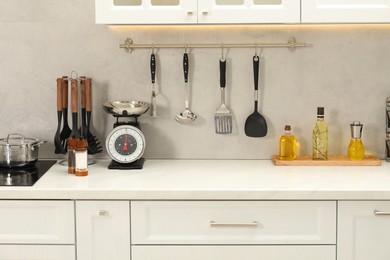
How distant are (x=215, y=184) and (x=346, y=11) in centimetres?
92

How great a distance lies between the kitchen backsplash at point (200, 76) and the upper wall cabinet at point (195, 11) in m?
0.31

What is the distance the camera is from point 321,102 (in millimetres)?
3789

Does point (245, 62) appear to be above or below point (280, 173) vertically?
above

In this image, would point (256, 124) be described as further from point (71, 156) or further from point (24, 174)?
point (24, 174)

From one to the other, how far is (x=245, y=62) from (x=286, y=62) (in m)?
0.19

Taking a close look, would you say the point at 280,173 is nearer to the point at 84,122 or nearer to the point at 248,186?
the point at 248,186

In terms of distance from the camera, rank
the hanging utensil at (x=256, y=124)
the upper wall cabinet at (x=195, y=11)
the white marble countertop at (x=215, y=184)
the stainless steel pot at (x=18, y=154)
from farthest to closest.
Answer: the hanging utensil at (x=256, y=124)
the stainless steel pot at (x=18, y=154)
the upper wall cabinet at (x=195, y=11)
the white marble countertop at (x=215, y=184)

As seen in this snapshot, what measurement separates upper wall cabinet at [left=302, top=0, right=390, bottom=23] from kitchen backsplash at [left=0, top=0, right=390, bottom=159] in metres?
0.30
